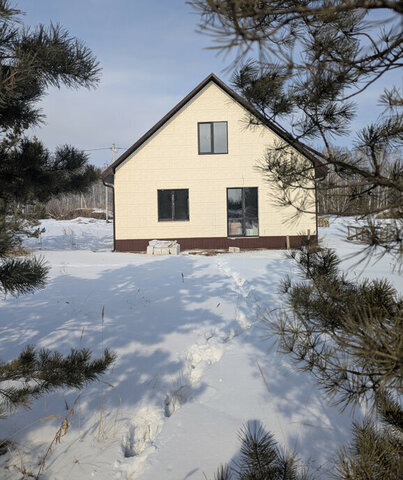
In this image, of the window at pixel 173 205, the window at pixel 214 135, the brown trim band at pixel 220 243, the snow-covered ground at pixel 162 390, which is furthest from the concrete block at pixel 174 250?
the snow-covered ground at pixel 162 390

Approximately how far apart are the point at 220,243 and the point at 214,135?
4498 mm

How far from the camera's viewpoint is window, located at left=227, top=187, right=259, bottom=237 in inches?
545

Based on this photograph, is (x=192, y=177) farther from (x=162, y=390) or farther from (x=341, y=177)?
(x=341, y=177)

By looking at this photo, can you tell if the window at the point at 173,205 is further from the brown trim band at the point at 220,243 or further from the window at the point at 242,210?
the window at the point at 242,210

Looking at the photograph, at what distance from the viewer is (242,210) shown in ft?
45.5

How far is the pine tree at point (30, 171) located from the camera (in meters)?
2.42

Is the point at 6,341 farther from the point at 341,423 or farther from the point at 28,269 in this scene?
the point at 341,423

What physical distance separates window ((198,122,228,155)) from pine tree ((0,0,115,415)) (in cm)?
1027

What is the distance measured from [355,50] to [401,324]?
1.55 m

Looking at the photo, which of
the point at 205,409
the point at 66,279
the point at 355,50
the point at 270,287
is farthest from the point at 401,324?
the point at 66,279

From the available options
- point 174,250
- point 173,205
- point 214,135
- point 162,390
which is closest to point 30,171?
point 162,390

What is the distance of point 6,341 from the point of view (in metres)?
4.36

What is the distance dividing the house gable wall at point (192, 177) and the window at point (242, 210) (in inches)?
9.3

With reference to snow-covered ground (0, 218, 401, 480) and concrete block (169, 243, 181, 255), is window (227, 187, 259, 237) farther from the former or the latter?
snow-covered ground (0, 218, 401, 480)
